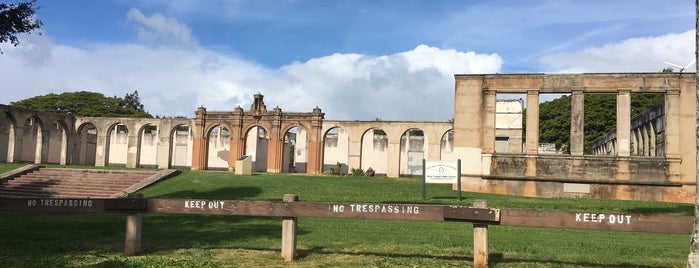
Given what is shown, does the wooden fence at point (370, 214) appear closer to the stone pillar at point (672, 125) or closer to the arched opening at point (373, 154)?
the stone pillar at point (672, 125)

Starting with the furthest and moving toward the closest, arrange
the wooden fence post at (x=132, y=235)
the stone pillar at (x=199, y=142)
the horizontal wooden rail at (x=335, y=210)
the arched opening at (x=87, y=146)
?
the arched opening at (x=87, y=146), the stone pillar at (x=199, y=142), the wooden fence post at (x=132, y=235), the horizontal wooden rail at (x=335, y=210)

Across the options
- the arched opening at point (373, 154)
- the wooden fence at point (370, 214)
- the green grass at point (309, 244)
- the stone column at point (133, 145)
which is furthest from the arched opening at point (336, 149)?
the wooden fence at point (370, 214)

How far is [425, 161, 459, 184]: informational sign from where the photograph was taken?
17922 mm

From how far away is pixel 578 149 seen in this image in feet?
68.7

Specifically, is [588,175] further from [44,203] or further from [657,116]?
[44,203]

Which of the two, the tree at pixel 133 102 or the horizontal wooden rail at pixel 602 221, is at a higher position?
the tree at pixel 133 102

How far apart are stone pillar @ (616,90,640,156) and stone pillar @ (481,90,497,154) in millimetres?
4485

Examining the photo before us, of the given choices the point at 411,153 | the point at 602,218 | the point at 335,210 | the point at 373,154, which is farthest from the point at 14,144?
the point at 602,218

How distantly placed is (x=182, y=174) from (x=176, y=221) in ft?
46.5

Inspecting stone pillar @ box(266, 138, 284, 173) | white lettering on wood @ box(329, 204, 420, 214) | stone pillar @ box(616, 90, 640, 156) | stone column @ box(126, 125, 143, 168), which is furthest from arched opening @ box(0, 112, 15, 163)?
white lettering on wood @ box(329, 204, 420, 214)

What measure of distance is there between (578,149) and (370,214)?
667 inches

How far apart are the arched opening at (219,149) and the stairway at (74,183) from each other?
22575 mm

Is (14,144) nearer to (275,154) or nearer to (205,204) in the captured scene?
(275,154)

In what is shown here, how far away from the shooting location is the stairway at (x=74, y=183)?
19.6 metres
